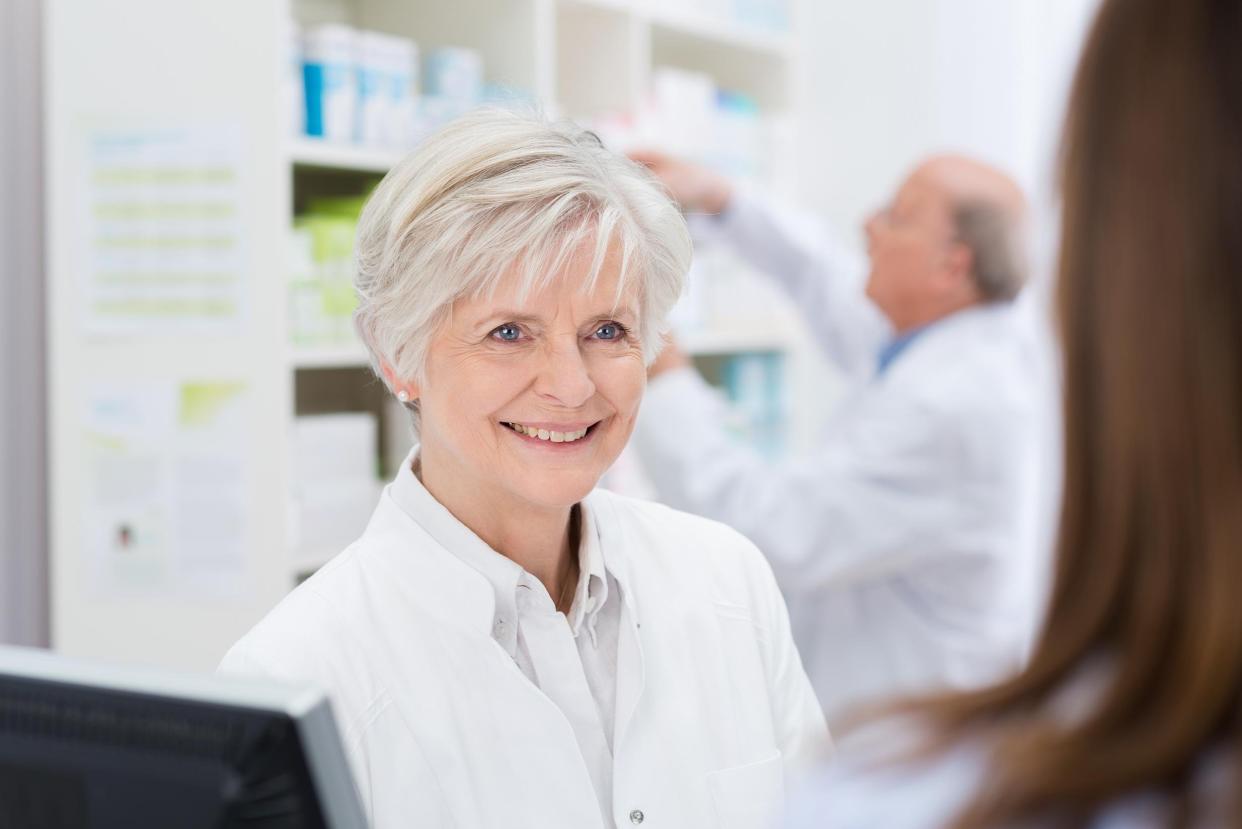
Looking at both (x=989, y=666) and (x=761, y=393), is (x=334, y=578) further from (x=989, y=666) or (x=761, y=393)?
(x=761, y=393)

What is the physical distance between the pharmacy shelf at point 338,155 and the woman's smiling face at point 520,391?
990mm

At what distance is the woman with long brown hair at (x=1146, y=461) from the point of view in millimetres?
480

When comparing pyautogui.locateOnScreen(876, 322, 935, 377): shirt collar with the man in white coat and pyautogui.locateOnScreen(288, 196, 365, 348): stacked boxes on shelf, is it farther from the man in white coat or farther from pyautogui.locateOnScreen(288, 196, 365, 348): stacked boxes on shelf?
pyautogui.locateOnScreen(288, 196, 365, 348): stacked boxes on shelf

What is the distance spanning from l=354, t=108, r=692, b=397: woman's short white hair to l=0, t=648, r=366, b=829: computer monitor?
69 cm

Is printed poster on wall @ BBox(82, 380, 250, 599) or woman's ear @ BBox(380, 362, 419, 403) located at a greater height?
woman's ear @ BBox(380, 362, 419, 403)

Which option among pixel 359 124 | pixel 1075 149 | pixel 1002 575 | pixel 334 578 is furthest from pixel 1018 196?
pixel 1075 149

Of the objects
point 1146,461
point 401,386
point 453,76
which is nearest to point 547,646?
point 401,386

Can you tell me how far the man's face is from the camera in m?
2.65

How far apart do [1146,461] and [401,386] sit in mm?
980

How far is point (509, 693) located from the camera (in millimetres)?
1211

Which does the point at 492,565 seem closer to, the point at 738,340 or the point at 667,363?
the point at 667,363

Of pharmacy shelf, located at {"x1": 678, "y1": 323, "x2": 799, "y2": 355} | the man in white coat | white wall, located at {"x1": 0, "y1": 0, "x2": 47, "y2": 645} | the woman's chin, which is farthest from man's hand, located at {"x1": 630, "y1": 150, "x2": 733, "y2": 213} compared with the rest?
the woman's chin

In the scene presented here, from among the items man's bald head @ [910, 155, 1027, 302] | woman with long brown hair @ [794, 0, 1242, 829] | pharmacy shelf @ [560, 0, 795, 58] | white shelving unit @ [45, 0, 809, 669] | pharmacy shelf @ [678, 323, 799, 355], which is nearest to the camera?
woman with long brown hair @ [794, 0, 1242, 829]

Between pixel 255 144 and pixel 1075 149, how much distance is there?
1876 millimetres
